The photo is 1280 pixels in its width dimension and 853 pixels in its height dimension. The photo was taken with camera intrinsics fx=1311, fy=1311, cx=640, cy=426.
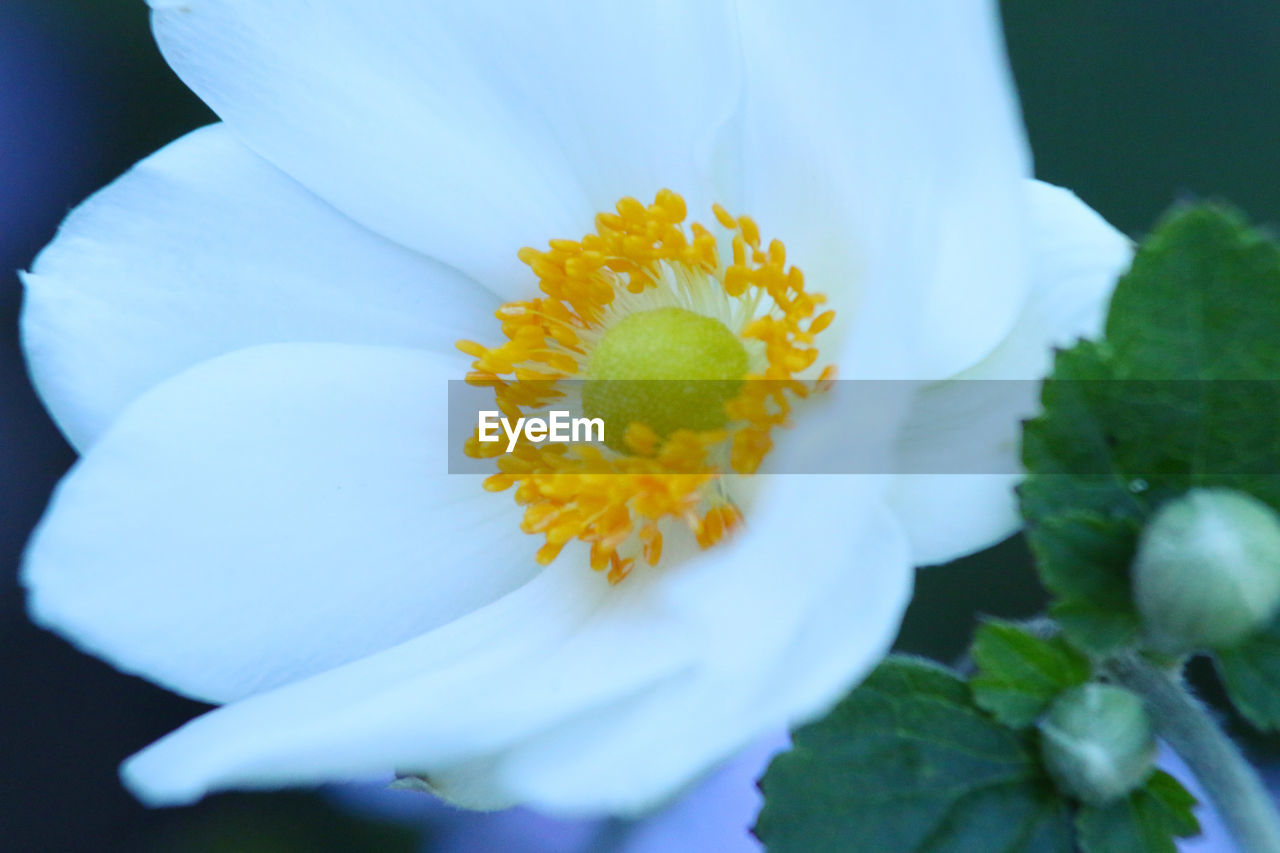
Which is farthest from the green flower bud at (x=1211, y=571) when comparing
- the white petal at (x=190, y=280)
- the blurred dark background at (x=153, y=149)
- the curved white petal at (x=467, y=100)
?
the blurred dark background at (x=153, y=149)

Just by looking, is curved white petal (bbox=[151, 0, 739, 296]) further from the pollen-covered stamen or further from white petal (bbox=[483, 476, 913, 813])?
white petal (bbox=[483, 476, 913, 813])

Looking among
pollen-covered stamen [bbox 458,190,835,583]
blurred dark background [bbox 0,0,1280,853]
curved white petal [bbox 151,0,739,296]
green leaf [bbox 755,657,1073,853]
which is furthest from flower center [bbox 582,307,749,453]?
blurred dark background [bbox 0,0,1280,853]

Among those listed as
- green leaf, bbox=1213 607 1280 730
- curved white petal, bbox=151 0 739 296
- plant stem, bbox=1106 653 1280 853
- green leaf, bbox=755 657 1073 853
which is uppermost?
curved white petal, bbox=151 0 739 296

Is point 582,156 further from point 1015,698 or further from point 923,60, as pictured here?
point 1015,698

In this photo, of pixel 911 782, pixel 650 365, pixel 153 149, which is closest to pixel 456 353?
pixel 650 365

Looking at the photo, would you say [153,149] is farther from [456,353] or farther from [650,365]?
[650,365]

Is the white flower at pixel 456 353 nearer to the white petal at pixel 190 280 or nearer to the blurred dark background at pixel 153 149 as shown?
the white petal at pixel 190 280
